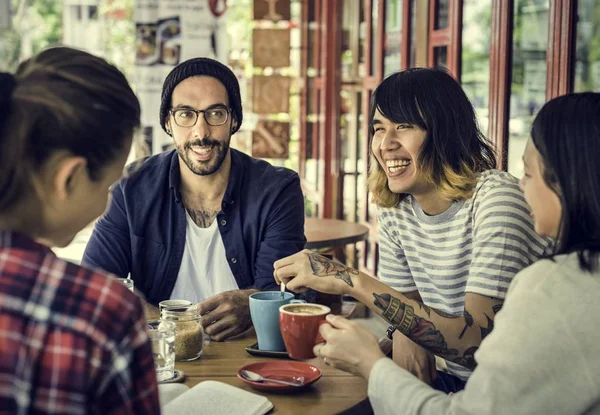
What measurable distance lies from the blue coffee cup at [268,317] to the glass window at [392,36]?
95.4 inches

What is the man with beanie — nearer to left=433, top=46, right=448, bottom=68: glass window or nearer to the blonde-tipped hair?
the blonde-tipped hair

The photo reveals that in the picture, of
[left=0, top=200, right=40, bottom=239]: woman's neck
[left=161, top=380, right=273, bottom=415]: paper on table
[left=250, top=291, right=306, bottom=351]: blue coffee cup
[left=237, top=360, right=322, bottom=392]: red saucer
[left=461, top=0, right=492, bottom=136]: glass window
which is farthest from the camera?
[left=461, top=0, right=492, bottom=136]: glass window

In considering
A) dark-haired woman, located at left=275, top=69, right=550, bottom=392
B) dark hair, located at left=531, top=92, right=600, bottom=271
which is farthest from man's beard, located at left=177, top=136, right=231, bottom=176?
dark hair, located at left=531, top=92, right=600, bottom=271

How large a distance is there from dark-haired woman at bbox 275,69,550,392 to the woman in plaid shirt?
2.55 feet

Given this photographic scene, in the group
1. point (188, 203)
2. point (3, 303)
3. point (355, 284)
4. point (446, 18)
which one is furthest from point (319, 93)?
point (3, 303)

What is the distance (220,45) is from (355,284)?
10.2 feet

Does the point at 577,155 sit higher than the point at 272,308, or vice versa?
the point at 577,155

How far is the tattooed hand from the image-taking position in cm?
167

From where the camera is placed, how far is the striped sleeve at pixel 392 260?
209 cm

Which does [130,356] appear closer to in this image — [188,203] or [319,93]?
[188,203]

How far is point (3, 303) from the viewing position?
85 cm

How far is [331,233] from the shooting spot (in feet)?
11.6

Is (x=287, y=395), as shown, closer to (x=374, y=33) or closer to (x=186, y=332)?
(x=186, y=332)

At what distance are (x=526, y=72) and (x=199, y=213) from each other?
1.09 metres
